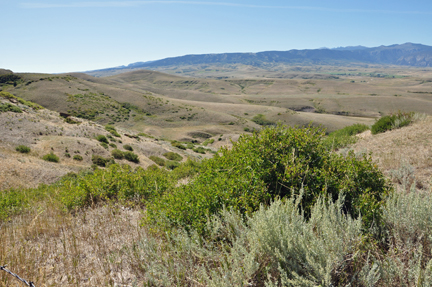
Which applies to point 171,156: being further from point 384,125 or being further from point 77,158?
point 384,125

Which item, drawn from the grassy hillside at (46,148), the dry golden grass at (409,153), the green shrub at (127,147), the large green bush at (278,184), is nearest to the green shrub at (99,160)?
the grassy hillside at (46,148)

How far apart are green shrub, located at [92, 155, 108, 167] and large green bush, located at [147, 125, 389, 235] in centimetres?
2256

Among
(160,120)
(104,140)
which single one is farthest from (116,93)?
(104,140)

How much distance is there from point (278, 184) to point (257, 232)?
1.40 m

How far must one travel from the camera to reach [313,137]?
4.66m

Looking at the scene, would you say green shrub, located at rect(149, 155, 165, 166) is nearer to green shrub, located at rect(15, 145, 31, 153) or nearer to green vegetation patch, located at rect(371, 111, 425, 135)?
green shrub, located at rect(15, 145, 31, 153)

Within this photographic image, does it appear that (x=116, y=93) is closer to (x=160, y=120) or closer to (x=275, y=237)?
(x=160, y=120)

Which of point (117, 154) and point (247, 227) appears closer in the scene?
point (247, 227)

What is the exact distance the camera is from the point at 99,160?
2448cm

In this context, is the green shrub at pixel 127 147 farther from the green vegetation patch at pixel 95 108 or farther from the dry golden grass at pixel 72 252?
the green vegetation patch at pixel 95 108

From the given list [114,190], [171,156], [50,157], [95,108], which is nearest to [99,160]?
[50,157]

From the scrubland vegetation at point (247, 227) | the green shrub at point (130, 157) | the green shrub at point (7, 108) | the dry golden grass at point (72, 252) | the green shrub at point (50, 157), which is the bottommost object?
the green shrub at point (130, 157)

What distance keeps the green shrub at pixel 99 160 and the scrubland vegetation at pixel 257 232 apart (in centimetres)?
1991

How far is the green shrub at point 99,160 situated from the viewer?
2434 cm
